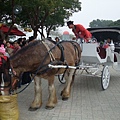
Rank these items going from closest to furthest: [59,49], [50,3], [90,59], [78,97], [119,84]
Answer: [59,49]
[78,97]
[90,59]
[119,84]
[50,3]

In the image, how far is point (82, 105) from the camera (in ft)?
20.2

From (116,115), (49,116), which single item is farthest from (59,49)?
(116,115)

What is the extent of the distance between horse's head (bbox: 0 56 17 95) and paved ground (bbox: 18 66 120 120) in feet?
3.44

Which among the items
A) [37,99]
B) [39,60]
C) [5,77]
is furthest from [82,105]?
[5,77]

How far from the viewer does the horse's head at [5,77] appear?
13.8 ft

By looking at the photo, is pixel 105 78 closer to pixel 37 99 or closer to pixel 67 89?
pixel 67 89

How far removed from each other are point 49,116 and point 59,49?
62.5 inches

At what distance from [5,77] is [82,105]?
2.59m

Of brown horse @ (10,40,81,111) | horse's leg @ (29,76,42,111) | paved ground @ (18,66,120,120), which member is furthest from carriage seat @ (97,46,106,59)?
horse's leg @ (29,76,42,111)

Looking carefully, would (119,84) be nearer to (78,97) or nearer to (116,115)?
(78,97)

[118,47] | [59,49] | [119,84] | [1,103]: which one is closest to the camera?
[1,103]

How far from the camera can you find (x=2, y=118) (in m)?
4.44

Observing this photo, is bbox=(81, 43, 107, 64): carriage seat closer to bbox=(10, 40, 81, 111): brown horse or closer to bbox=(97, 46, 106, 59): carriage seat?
bbox=(97, 46, 106, 59): carriage seat

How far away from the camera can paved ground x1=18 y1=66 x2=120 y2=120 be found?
5.25 m
